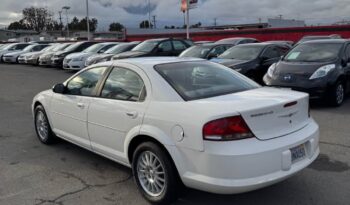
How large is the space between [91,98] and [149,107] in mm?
1221

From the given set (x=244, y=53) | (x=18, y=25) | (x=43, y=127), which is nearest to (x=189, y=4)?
(x=244, y=53)

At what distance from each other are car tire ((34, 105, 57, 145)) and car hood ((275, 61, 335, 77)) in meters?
5.32

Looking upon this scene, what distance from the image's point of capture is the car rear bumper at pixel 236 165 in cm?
344

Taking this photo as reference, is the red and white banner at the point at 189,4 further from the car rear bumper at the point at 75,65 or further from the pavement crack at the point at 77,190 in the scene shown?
the pavement crack at the point at 77,190

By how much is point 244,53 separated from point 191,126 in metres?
8.82

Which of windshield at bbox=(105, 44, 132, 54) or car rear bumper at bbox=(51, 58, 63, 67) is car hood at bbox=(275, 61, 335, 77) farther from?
car rear bumper at bbox=(51, 58, 63, 67)

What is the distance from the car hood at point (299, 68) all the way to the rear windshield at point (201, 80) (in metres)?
4.41

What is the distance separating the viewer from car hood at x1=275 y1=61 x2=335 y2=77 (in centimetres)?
884

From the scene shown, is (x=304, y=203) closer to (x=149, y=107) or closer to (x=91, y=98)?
(x=149, y=107)

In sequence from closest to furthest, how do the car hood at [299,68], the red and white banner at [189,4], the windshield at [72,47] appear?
the car hood at [299,68] → the windshield at [72,47] → the red and white banner at [189,4]

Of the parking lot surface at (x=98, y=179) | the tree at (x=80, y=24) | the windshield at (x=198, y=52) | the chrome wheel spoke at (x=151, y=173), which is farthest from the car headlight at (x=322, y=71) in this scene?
the tree at (x=80, y=24)

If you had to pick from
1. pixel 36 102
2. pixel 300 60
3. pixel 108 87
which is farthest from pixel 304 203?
pixel 300 60

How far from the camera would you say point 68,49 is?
76.7 feet

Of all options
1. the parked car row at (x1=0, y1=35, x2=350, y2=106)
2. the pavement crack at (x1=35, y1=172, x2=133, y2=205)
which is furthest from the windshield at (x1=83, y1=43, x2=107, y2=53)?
the pavement crack at (x1=35, y1=172, x2=133, y2=205)
